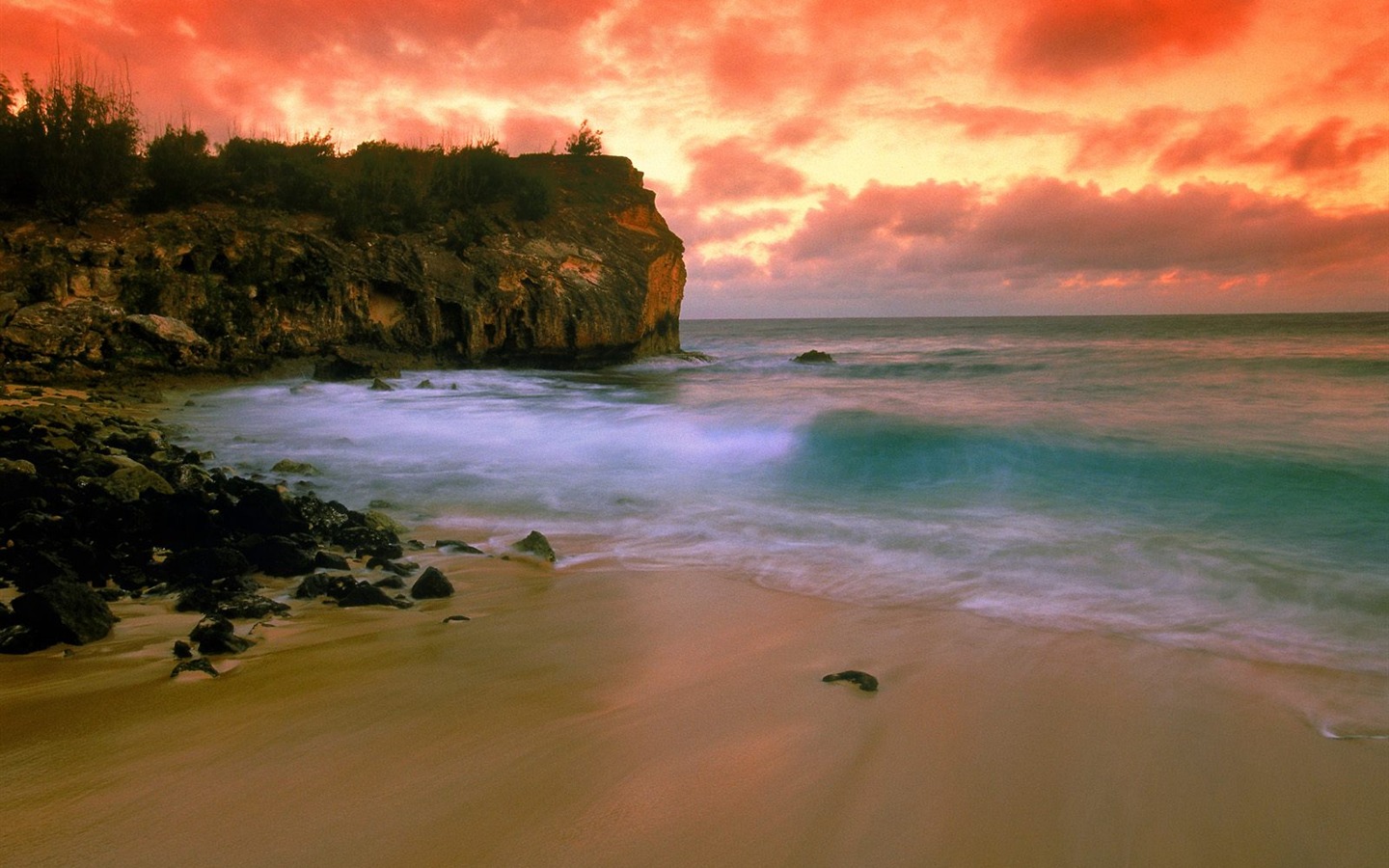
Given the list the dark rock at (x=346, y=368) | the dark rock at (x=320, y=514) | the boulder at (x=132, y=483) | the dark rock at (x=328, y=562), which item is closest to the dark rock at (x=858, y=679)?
the dark rock at (x=328, y=562)

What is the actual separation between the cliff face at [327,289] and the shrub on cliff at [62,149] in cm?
57

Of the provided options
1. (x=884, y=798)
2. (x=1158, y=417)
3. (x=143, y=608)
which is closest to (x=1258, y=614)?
(x=884, y=798)

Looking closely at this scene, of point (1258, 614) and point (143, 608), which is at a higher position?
point (143, 608)

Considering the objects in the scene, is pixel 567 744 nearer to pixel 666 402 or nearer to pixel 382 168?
pixel 666 402

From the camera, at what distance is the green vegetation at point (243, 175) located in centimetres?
1270

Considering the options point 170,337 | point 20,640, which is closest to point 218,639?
point 20,640

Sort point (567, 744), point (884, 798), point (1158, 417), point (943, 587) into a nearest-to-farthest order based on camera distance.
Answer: point (884, 798) → point (567, 744) → point (943, 587) → point (1158, 417)

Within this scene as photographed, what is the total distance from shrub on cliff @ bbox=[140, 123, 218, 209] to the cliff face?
38 centimetres

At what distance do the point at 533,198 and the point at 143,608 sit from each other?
61.0 ft

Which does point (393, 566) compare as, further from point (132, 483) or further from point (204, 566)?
point (132, 483)

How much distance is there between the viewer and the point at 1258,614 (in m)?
4.09

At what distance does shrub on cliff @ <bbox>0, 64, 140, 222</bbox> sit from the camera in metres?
12.5

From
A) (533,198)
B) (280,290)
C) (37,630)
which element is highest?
(533,198)

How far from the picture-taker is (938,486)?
25.1ft
